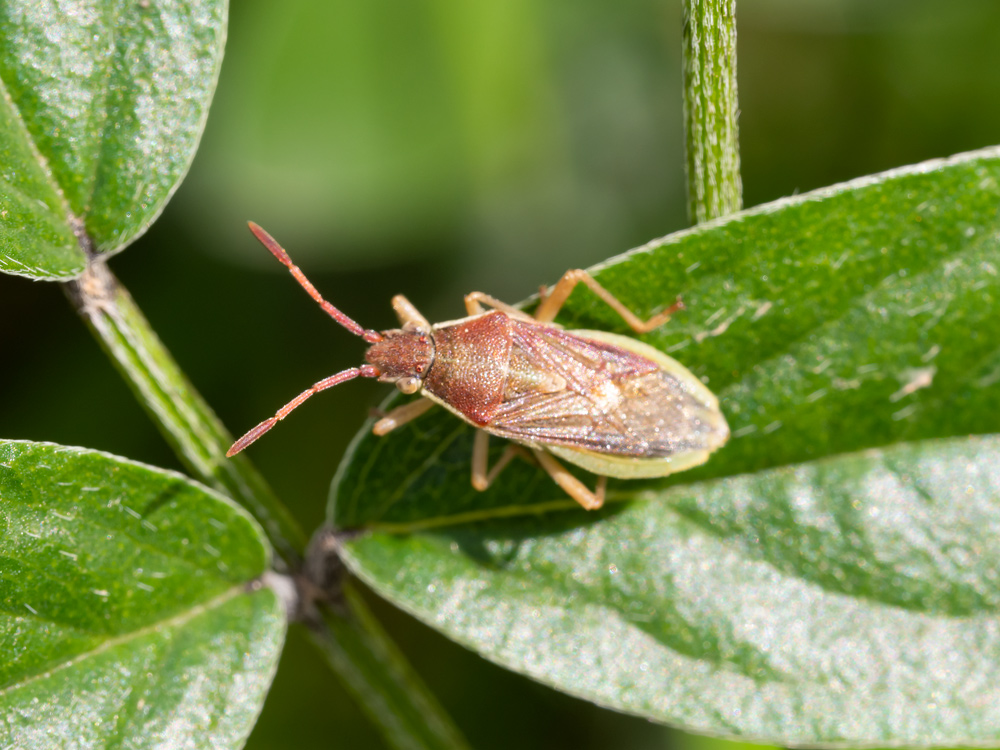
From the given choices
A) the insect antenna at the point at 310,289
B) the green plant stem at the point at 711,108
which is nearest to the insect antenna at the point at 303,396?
the insect antenna at the point at 310,289

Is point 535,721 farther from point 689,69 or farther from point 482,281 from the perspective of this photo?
point 689,69

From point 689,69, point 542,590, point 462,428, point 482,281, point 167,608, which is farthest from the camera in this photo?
point 482,281

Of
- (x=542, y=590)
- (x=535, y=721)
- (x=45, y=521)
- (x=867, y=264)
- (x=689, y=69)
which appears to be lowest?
(x=535, y=721)

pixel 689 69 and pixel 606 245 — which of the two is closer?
pixel 689 69

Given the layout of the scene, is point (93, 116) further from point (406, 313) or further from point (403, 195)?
point (403, 195)

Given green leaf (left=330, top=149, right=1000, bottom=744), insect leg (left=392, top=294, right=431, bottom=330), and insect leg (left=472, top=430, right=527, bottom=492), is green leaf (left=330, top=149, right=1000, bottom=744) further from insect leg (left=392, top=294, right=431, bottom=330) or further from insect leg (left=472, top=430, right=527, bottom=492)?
insect leg (left=392, top=294, right=431, bottom=330)

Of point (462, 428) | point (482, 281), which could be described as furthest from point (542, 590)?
point (482, 281)

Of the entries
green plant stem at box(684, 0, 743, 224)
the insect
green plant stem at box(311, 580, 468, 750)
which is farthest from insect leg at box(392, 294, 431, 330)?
green plant stem at box(684, 0, 743, 224)
